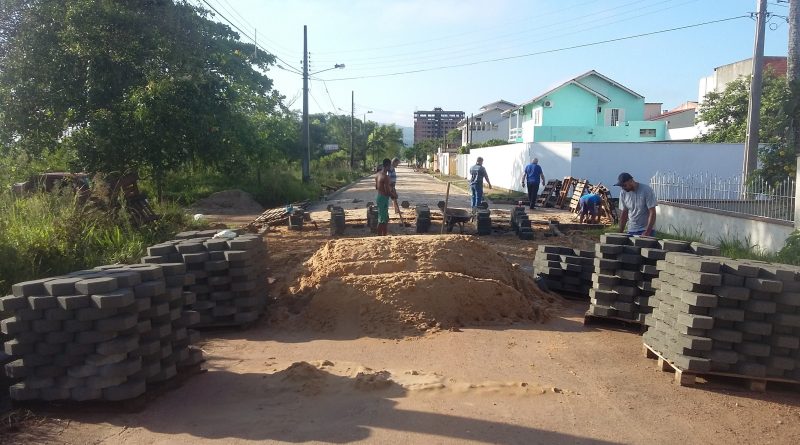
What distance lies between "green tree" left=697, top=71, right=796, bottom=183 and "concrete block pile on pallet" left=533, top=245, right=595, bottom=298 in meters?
8.05

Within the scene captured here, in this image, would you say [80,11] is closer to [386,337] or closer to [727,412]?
[386,337]

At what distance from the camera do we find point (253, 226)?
14.9m

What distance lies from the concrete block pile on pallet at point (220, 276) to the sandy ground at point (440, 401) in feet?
1.44

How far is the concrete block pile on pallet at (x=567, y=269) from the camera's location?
27.4 feet

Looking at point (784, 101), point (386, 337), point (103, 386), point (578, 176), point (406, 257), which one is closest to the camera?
point (103, 386)

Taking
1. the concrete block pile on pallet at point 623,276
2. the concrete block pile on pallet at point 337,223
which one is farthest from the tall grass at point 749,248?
the concrete block pile on pallet at point 337,223

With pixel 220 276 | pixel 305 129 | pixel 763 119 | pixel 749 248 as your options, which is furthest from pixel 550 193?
pixel 220 276

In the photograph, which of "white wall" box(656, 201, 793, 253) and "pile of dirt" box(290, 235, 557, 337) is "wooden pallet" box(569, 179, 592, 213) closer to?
"white wall" box(656, 201, 793, 253)

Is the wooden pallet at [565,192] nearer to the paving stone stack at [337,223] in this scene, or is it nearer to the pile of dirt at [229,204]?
the paving stone stack at [337,223]

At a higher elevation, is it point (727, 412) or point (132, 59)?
point (132, 59)

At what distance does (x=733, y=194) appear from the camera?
1299 cm

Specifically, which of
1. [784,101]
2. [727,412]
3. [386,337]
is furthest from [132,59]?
[784,101]

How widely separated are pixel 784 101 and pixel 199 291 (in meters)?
16.4

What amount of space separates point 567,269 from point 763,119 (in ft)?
54.4
